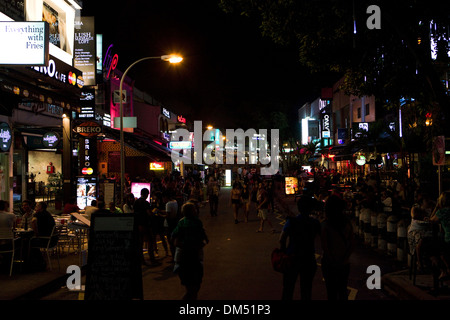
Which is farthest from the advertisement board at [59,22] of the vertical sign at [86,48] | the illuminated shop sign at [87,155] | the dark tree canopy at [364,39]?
the dark tree canopy at [364,39]

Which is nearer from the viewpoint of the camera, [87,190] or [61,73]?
[61,73]

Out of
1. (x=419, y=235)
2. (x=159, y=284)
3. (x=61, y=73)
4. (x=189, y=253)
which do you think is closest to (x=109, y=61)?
(x=61, y=73)

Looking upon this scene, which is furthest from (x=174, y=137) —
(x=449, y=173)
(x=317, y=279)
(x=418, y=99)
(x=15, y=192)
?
(x=317, y=279)

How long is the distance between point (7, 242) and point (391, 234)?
882 cm

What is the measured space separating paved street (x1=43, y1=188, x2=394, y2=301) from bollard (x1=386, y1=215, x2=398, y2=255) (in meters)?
→ 0.35

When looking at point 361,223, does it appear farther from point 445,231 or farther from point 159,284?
point 159,284

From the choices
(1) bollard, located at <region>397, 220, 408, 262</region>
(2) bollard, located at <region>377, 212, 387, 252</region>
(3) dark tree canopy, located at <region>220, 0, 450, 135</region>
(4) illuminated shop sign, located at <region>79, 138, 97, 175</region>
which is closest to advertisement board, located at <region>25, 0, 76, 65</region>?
(4) illuminated shop sign, located at <region>79, 138, 97, 175</region>

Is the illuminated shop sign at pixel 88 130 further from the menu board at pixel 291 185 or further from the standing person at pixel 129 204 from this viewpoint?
the menu board at pixel 291 185

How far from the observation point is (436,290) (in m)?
6.62

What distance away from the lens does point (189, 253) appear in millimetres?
6105

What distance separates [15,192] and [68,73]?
344 inches

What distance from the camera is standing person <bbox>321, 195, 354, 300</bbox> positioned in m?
5.45

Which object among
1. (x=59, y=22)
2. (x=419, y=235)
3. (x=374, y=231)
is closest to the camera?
(x=419, y=235)

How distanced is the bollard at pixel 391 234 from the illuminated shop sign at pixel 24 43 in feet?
28.7
